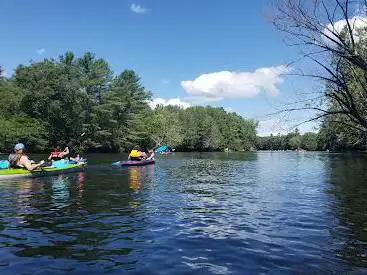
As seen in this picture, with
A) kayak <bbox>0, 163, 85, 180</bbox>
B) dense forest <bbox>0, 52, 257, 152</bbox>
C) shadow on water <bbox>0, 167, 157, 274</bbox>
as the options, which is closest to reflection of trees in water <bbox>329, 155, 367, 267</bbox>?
shadow on water <bbox>0, 167, 157, 274</bbox>

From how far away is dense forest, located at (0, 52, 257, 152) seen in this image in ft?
199

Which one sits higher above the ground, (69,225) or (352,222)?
(69,225)

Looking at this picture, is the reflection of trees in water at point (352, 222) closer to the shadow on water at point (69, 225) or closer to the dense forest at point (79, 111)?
the shadow on water at point (69, 225)

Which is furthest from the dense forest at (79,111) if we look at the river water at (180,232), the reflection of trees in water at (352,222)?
the river water at (180,232)

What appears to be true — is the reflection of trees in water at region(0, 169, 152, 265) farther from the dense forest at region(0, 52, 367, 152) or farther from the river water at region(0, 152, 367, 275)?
the dense forest at region(0, 52, 367, 152)

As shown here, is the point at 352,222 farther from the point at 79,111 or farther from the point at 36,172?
the point at 79,111

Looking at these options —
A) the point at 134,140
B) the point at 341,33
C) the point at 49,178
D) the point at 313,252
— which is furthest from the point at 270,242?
the point at 134,140

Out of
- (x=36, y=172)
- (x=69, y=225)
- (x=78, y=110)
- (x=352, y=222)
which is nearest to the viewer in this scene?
(x=69, y=225)

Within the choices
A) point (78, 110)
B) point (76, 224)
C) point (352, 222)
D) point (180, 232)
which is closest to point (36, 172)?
point (76, 224)

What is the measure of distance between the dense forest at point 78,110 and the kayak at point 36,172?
109 feet

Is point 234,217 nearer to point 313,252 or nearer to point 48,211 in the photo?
point 313,252

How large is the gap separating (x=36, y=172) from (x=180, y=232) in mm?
15824

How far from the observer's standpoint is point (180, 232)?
1040 cm

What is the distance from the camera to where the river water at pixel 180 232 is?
25.3 feet
